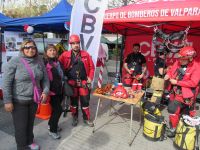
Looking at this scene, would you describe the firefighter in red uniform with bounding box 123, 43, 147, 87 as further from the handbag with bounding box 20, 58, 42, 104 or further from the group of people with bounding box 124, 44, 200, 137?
the handbag with bounding box 20, 58, 42, 104

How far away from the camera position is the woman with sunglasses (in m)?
2.74

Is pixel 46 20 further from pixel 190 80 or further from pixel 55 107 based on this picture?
pixel 190 80

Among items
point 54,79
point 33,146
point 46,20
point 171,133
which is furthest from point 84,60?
point 46,20

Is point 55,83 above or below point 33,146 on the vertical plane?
above

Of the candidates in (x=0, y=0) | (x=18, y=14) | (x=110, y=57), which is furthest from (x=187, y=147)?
(x=0, y=0)

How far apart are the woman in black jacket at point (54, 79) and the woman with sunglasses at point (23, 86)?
13.1 inches

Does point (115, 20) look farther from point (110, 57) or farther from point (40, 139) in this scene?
point (110, 57)

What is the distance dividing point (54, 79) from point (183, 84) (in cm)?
223

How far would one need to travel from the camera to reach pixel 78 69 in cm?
409

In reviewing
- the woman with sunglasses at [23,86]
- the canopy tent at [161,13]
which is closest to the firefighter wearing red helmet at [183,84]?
the canopy tent at [161,13]

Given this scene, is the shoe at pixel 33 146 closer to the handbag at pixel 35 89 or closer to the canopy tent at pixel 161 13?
the handbag at pixel 35 89

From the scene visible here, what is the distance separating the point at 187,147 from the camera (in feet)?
11.4

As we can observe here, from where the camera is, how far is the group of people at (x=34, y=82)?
2.77 metres

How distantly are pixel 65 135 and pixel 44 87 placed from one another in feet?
4.29
